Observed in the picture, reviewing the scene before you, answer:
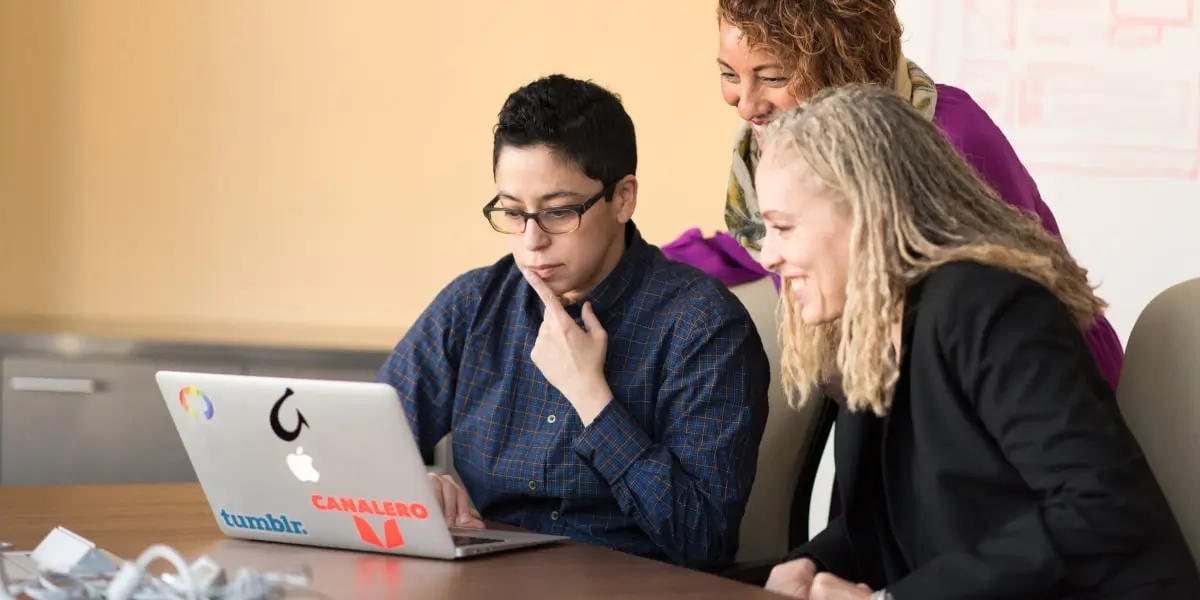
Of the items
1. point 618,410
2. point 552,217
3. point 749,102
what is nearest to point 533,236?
point 552,217

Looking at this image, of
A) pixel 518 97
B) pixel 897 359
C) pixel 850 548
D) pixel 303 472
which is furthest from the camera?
pixel 518 97

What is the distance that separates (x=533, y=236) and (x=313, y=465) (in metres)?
0.52

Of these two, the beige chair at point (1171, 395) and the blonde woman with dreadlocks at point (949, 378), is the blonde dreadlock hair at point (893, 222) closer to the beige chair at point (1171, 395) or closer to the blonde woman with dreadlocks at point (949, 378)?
the blonde woman with dreadlocks at point (949, 378)

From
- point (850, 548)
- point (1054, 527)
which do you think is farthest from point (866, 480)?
point (1054, 527)

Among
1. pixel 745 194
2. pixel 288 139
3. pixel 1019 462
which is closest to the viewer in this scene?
pixel 1019 462

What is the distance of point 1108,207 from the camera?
2.54 meters

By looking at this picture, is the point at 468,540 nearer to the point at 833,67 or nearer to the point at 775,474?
the point at 775,474

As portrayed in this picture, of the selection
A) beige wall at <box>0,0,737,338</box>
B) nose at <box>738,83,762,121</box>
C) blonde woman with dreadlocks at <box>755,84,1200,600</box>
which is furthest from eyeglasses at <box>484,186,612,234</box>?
beige wall at <box>0,0,737,338</box>

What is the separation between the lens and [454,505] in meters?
1.80

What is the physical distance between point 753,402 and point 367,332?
165cm

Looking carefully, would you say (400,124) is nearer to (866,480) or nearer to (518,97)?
(518,97)

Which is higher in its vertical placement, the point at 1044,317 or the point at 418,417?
the point at 1044,317

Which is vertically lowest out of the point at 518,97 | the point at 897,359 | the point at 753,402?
the point at 753,402

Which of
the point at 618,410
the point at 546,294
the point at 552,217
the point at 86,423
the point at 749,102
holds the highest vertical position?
the point at 749,102
